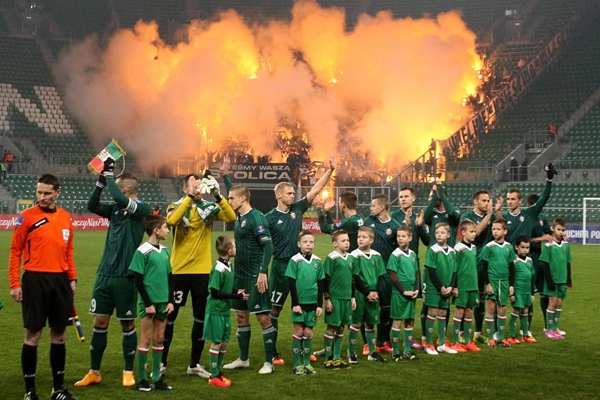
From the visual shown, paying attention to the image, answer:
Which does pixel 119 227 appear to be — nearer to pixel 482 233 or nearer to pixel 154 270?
pixel 154 270

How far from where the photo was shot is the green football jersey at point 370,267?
9.20 metres

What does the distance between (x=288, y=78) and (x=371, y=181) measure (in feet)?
37.0

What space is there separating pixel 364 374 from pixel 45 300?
3.55 m

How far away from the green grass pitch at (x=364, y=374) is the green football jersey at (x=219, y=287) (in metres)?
0.77

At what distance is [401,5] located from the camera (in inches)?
2053

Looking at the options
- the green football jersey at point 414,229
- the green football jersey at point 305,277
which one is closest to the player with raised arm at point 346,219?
the green football jersey at point 414,229

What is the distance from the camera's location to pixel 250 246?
8.83 m

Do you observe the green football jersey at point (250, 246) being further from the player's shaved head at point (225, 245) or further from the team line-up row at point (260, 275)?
the player's shaved head at point (225, 245)

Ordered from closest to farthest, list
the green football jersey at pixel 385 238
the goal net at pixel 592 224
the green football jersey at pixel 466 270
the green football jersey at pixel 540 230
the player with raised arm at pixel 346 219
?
the player with raised arm at pixel 346 219 < the green football jersey at pixel 385 238 < the green football jersey at pixel 466 270 < the green football jersey at pixel 540 230 < the goal net at pixel 592 224

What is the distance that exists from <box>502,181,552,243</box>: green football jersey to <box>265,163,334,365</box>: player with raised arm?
3816 millimetres

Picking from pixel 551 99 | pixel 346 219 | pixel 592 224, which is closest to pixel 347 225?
pixel 346 219

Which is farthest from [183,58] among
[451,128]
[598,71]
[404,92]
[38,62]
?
[598,71]

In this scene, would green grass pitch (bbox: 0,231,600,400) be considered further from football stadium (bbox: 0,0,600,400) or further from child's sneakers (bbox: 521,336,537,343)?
football stadium (bbox: 0,0,600,400)

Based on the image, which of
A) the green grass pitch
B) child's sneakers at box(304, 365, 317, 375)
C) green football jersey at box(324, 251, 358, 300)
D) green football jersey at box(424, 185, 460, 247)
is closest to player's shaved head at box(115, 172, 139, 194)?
the green grass pitch
